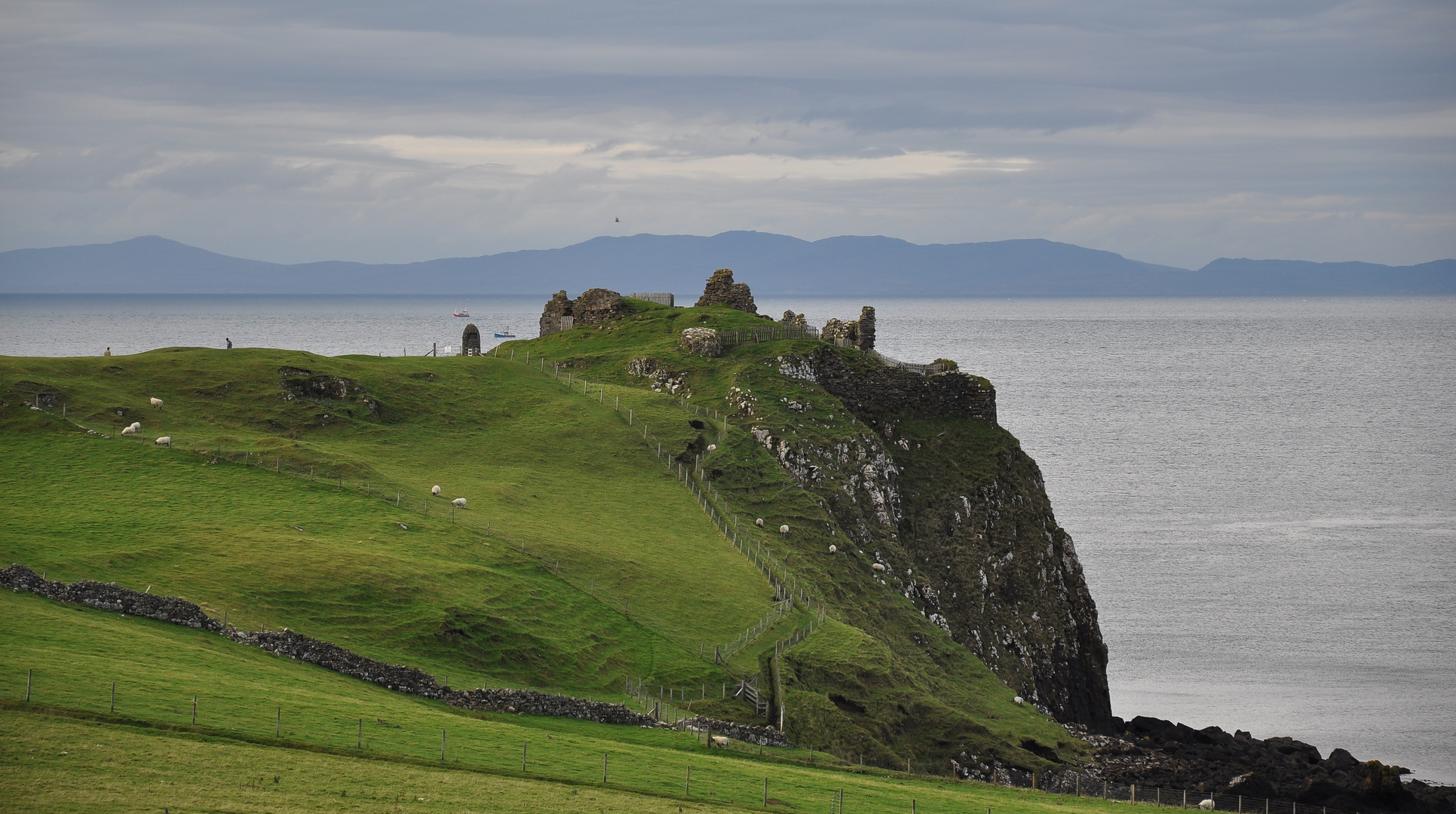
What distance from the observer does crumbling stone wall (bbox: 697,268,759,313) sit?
130 metres

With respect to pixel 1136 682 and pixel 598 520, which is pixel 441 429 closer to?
pixel 598 520

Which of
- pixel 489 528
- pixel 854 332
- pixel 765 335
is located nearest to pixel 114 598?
pixel 489 528

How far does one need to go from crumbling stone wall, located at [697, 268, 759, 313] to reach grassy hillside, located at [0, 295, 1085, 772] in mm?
25439

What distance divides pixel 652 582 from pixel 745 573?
754 centimetres

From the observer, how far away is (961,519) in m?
99.8

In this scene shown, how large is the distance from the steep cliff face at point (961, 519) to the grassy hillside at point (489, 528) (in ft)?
8.24

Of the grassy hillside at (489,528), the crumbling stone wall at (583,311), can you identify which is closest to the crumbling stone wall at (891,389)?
the grassy hillside at (489,528)

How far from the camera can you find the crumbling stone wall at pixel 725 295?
426 ft

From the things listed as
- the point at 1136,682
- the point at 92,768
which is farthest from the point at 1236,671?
the point at 92,768

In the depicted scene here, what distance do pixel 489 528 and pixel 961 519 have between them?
43.9 m

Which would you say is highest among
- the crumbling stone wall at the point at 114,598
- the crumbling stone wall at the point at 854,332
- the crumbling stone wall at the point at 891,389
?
the crumbling stone wall at the point at 854,332

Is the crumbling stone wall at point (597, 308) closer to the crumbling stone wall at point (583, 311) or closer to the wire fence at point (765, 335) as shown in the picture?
the crumbling stone wall at point (583, 311)

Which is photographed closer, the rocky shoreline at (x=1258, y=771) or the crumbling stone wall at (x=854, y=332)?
the rocky shoreline at (x=1258, y=771)

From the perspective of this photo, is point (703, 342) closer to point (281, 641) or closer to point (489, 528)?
point (489, 528)
